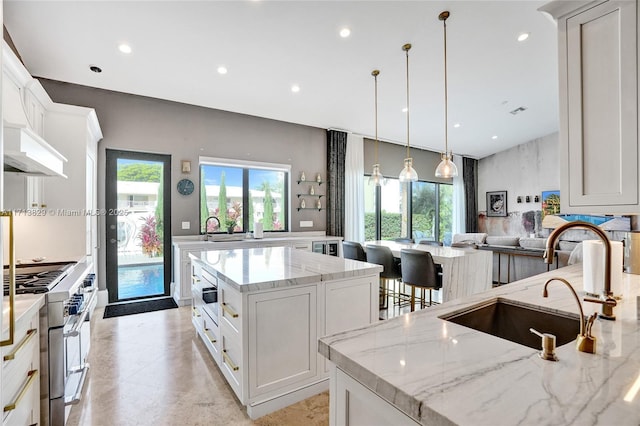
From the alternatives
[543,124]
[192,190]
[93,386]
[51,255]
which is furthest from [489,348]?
[543,124]

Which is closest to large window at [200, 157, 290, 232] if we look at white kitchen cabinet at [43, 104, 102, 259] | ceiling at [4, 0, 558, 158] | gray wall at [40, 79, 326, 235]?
gray wall at [40, 79, 326, 235]

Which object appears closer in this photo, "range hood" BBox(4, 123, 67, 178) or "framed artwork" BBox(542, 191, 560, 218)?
"range hood" BBox(4, 123, 67, 178)

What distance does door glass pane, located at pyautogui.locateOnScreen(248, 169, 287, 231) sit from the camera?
552cm

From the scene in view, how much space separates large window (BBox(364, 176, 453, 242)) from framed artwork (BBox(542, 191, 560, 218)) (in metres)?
2.26

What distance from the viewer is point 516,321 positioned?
4.58ft

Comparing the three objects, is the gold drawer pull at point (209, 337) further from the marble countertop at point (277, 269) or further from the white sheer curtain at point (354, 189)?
the white sheer curtain at point (354, 189)

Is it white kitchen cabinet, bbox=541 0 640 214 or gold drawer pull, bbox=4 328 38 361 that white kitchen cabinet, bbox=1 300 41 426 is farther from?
white kitchen cabinet, bbox=541 0 640 214

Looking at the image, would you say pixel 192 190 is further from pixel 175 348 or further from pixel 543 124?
pixel 543 124

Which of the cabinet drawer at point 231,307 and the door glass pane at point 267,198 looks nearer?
the cabinet drawer at point 231,307

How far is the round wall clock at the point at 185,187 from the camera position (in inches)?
187

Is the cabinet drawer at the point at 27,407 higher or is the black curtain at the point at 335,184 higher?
the black curtain at the point at 335,184

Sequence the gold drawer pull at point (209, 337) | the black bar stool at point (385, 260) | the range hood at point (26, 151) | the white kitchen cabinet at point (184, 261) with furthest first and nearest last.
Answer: the white kitchen cabinet at point (184, 261)
the black bar stool at point (385, 260)
the gold drawer pull at point (209, 337)
the range hood at point (26, 151)

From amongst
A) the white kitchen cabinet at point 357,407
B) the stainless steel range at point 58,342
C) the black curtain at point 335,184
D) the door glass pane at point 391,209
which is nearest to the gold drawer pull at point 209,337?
the stainless steel range at point 58,342

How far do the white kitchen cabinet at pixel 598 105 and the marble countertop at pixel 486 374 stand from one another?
51 cm
